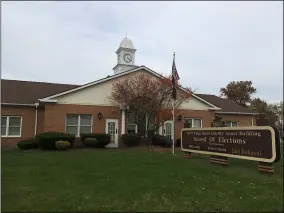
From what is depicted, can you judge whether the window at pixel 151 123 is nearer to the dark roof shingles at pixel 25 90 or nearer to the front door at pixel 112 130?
the front door at pixel 112 130

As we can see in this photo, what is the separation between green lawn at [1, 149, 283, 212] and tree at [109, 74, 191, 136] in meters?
9.88

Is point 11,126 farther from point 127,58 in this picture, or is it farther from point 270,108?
point 270,108

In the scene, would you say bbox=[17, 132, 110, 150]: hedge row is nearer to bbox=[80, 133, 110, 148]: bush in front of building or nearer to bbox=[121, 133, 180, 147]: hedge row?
bbox=[80, 133, 110, 148]: bush in front of building

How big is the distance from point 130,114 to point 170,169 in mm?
12613

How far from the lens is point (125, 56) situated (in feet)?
114

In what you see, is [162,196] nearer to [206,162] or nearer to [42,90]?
[206,162]

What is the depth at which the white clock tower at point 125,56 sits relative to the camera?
34.3m

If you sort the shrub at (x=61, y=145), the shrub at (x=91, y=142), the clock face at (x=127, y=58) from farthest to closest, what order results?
the clock face at (x=127, y=58)
the shrub at (x=91, y=142)
the shrub at (x=61, y=145)

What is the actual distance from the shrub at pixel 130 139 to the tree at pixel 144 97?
762 mm

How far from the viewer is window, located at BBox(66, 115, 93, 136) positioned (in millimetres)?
22344

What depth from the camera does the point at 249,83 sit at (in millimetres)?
46656

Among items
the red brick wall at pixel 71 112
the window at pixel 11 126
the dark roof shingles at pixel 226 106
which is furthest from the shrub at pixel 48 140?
the dark roof shingles at pixel 226 106

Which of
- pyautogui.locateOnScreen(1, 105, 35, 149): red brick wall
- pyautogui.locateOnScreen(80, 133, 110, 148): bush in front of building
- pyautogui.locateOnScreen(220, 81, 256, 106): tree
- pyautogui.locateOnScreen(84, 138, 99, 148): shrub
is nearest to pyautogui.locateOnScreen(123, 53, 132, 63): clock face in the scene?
pyautogui.locateOnScreen(1, 105, 35, 149): red brick wall

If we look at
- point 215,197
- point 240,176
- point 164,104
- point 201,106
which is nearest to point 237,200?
point 215,197
